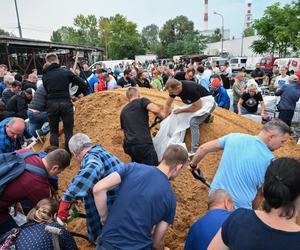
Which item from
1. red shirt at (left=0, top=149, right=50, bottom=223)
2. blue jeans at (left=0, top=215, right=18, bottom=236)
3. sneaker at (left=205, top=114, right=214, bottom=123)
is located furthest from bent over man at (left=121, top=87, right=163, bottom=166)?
sneaker at (left=205, top=114, right=214, bottom=123)

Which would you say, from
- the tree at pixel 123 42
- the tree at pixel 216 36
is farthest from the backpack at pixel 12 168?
the tree at pixel 216 36

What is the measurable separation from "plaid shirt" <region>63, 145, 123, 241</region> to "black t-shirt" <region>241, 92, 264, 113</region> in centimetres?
525

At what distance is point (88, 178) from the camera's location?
2.53 metres

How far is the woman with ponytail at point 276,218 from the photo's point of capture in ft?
5.08

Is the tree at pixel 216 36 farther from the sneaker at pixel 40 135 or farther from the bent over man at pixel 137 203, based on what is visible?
the bent over man at pixel 137 203

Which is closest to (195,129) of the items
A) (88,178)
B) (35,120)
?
(35,120)

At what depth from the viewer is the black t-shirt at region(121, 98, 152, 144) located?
4426 mm

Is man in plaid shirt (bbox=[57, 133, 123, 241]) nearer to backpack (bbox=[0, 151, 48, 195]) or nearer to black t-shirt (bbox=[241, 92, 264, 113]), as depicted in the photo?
backpack (bbox=[0, 151, 48, 195])

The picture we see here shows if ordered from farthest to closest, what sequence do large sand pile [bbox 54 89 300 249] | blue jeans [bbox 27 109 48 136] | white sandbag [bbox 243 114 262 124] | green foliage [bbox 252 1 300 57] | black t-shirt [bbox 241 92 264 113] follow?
green foliage [bbox 252 1 300 57]
white sandbag [bbox 243 114 262 124]
black t-shirt [bbox 241 92 264 113]
blue jeans [bbox 27 109 48 136]
large sand pile [bbox 54 89 300 249]

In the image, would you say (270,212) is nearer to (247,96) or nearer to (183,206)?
(183,206)

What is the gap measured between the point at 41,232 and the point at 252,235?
5.23 feet

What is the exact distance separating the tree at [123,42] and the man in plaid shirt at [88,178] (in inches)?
2310

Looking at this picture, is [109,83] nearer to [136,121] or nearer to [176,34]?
[136,121]

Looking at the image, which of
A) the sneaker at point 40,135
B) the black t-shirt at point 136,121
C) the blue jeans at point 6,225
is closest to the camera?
the blue jeans at point 6,225
